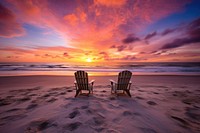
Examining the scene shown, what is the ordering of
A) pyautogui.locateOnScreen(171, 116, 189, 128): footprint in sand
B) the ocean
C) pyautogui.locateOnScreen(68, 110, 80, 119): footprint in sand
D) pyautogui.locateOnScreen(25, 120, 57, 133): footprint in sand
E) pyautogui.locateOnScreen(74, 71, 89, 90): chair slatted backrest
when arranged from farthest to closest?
the ocean → pyautogui.locateOnScreen(74, 71, 89, 90): chair slatted backrest → pyautogui.locateOnScreen(68, 110, 80, 119): footprint in sand → pyautogui.locateOnScreen(171, 116, 189, 128): footprint in sand → pyautogui.locateOnScreen(25, 120, 57, 133): footprint in sand

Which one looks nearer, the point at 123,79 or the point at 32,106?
the point at 32,106

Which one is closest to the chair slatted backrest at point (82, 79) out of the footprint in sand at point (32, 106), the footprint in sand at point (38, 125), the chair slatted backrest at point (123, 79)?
the chair slatted backrest at point (123, 79)

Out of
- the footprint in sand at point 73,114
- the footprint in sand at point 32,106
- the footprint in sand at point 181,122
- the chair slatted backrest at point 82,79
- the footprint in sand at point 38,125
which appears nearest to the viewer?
the footprint in sand at point 38,125

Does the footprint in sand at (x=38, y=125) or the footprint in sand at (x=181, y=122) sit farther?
the footprint in sand at (x=181, y=122)

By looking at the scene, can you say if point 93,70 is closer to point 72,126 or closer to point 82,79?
point 82,79

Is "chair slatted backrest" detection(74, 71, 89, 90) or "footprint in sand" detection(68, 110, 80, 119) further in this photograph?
"chair slatted backrest" detection(74, 71, 89, 90)

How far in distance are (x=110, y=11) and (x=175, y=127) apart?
7500 mm

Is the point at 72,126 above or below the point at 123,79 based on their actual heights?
below

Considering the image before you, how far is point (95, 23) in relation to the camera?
27.9 ft

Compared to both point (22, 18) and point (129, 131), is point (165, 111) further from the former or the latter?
point (22, 18)

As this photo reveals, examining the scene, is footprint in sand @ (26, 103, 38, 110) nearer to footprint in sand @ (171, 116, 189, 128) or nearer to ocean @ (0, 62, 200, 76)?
footprint in sand @ (171, 116, 189, 128)

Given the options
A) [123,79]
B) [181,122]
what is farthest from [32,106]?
[181,122]

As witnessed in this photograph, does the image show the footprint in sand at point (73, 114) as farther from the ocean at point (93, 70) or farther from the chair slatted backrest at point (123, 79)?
the ocean at point (93, 70)

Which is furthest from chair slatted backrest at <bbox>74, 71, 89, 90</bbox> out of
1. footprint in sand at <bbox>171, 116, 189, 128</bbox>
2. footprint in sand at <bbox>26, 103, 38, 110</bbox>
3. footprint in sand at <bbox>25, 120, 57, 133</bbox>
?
footprint in sand at <bbox>171, 116, 189, 128</bbox>
